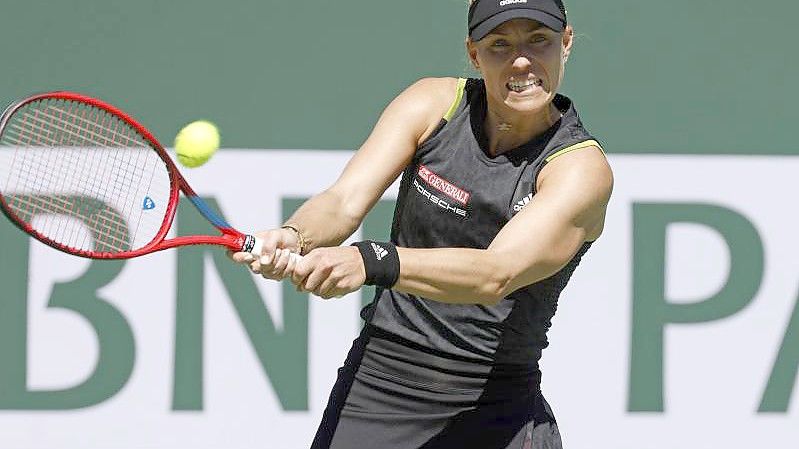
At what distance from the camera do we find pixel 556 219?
2656 mm

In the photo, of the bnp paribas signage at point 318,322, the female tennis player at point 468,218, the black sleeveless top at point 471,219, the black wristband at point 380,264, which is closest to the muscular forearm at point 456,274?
the black wristband at point 380,264

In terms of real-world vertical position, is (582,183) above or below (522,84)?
below

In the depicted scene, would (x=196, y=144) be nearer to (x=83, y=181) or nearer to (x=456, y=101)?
(x=456, y=101)

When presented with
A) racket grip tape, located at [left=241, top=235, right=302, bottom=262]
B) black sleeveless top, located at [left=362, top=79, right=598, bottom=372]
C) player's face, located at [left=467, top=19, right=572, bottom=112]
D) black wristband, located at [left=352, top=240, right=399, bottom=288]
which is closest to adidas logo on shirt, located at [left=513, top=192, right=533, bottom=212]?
black sleeveless top, located at [left=362, top=79, right=598, bottom=372]

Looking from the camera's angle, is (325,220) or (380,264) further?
(325,220)

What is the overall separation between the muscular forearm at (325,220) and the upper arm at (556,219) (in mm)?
395

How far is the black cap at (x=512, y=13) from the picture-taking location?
2.73 m

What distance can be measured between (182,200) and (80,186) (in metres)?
0.31

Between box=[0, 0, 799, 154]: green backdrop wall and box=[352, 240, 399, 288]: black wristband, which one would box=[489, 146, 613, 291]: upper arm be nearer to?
box=[352, 240, 399, 288]: black wristband

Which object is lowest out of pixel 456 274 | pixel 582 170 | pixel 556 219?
pixel 456 274

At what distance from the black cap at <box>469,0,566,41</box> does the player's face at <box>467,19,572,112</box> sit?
0.08 ft

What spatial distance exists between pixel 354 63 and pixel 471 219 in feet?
4.74

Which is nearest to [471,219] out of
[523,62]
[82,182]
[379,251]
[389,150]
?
[389,150]

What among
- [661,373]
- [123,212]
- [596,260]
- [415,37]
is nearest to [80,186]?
[123,212]
